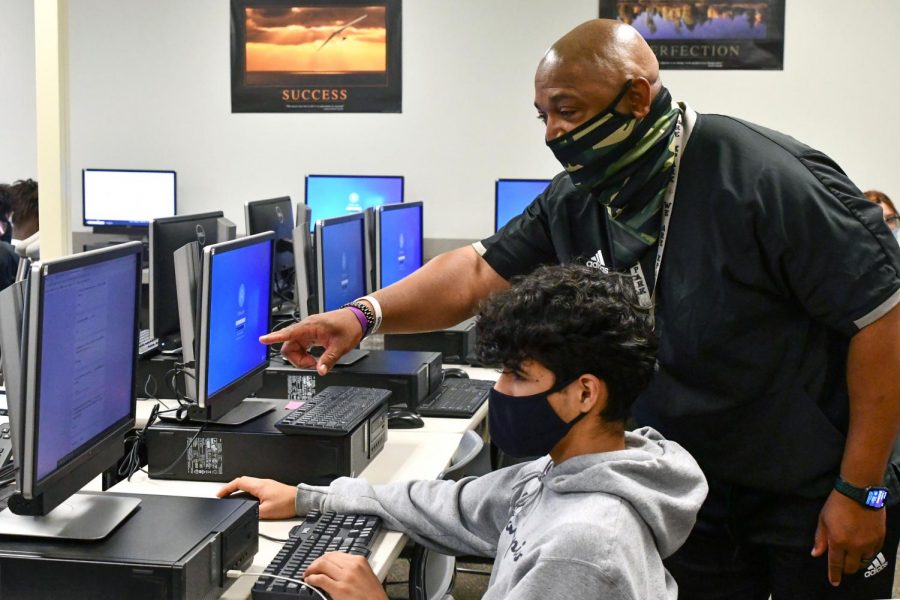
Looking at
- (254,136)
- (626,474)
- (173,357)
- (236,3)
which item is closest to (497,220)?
(254,136)

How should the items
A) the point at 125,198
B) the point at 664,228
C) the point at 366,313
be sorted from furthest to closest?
the point at 125,198 < the point at 366,313 < the point at 664,228

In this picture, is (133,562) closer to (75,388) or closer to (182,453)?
(75,388)

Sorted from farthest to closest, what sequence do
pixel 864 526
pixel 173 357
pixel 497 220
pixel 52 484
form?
pixel 497 220, pixel 173 357, pixel 864 526, pixel 52 484

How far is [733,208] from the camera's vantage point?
1.79 metres

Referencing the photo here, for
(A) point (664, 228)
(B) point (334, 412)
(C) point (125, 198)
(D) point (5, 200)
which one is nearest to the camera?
(A) point (664, 228)

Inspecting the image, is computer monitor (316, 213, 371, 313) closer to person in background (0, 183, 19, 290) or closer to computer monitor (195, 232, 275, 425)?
computer monitor (195, 232, 275, 425)

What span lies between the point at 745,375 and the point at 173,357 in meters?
1.86

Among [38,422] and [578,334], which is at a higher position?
[578,334]

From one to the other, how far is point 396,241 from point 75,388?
2.30 meters

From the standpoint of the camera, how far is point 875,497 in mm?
1778

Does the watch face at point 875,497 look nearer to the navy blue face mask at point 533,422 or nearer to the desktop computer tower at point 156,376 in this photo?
the navy blue face mask at point 533,422

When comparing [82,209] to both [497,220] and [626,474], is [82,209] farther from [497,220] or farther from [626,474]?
[626,474]

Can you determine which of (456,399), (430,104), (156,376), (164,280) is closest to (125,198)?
(430,104)

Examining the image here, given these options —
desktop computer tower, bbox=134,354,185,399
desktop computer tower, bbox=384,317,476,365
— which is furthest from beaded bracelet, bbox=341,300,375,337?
desktop computer tower, bbox=384,317,476,365
